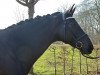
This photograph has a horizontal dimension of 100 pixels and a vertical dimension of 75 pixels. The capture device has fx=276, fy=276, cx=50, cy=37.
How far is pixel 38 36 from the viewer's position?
5297 mm

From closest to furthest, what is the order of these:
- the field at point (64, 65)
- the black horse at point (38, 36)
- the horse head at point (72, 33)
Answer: the black horse at point (38, 36)
the horse head at point (72, 33)
the field at point (64, 65)

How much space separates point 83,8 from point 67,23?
23.5 metres

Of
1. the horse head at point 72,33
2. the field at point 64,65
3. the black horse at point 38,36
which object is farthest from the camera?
the field at point 64,65

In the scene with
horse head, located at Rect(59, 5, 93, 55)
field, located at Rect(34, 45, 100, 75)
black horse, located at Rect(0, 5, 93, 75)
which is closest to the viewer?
black horse, located at Rect(0, 5, 93, 75)

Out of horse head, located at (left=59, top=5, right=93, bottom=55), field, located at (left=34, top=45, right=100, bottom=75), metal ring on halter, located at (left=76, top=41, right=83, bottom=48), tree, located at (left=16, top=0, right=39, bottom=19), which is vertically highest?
tree, located at (left=16, top=0, right=39, bottom=19)

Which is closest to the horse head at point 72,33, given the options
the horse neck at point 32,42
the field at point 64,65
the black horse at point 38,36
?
the black horse at point 38,36

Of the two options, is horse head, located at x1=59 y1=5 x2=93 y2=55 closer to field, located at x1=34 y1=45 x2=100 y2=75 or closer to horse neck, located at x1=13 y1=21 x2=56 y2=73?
horse neck, located at x1=13 y1=21 x2=56 y2=73

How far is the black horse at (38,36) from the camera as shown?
502cm

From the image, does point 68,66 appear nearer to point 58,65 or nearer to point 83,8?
point 58,65

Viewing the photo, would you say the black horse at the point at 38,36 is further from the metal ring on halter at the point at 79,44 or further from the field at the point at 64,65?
the field at the point at 64,65

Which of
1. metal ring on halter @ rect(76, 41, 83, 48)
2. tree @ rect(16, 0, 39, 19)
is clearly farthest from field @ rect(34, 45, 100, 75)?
metal ring on halter @ rect(76, 41, 83, 48)

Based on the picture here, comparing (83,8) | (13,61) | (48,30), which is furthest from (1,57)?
(83,8)

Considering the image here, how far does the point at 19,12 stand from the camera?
125 feet

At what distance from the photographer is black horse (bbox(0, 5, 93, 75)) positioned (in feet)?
16.5
